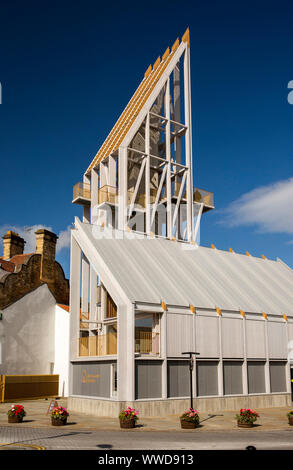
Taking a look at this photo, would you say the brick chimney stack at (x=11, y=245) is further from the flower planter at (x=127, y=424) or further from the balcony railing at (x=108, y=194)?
the flower planter at (x=127, y=424)

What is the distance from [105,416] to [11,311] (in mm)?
17112

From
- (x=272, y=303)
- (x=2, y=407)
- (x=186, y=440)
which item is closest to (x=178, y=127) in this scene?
(x=272, y=303)

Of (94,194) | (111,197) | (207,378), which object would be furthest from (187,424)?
(94,194)

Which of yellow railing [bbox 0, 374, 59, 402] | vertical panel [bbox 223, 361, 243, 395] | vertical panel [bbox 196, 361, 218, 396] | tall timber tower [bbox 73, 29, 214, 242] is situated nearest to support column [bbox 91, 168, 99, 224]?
tall timber tower [bbox 73, 29, 214, 242]

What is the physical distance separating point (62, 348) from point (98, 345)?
14.0 metres

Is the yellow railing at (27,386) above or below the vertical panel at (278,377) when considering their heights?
below

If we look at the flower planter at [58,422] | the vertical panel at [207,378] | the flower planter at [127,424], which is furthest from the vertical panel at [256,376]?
the flower planter at [58,422]

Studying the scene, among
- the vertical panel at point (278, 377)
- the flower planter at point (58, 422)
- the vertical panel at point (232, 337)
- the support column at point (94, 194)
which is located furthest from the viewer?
the support column at point (94, 194)

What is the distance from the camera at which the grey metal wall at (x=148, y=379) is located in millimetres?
25234

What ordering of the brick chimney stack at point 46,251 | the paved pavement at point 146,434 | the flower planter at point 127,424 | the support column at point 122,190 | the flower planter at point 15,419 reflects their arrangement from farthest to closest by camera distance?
the brick chimney stack at point 46,251, the support column at point 122,190, the flower planter at point 15,419, the flower planter at point 127,424, the paved pavement at point 146,434

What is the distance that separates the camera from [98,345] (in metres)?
28.5

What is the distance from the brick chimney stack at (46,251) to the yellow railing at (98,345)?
595 inches

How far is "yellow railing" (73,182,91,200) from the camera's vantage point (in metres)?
41.1

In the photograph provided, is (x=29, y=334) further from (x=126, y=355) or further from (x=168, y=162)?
(x=168, y=162)
